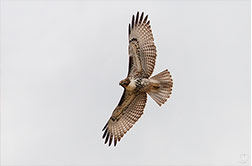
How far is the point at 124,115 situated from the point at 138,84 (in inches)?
44.5

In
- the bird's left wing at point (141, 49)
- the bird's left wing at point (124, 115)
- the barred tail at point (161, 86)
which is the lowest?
the bird's left wing at point (124, 115)

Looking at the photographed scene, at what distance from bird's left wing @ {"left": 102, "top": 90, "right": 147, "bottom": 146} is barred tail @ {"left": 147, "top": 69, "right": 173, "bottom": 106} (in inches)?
16.0

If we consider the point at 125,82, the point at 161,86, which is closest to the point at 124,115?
the point at 125,82

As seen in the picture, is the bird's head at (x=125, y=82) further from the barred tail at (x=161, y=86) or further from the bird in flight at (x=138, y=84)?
the barred tail at (x=161, y=86)

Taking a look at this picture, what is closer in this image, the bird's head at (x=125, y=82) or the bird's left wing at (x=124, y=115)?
the bird's head at (x=125, y=82)

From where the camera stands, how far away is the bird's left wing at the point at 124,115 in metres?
12.4

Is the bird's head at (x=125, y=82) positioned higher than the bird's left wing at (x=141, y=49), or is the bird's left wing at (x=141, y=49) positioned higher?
the bird's left wing at (x=141, y=49)

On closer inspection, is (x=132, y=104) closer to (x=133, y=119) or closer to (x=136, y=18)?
(x=133, y=119)

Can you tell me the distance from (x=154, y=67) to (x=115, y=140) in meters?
2.01

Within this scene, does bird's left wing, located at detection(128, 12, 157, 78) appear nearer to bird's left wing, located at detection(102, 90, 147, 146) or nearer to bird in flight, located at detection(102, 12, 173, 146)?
bird in flight, located at detection(102, 12, 173, 146)

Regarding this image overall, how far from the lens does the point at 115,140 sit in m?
12.6

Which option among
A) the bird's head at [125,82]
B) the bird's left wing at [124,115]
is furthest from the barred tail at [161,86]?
the bird's head at [125,82]

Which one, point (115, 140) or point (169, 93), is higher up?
point (169, 93)

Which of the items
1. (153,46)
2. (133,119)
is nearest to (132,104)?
(133,119)
